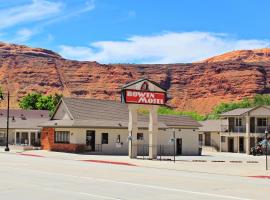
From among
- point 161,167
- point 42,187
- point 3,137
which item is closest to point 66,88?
point 3,137

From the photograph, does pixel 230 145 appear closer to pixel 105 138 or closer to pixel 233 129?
pixel 233 129

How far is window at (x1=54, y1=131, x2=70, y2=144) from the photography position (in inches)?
2243

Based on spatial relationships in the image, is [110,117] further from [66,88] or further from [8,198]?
[66,88]

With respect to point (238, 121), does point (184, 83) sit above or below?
above

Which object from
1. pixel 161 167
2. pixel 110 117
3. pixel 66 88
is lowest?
pixel 161 167

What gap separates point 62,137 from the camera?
57.7 meters

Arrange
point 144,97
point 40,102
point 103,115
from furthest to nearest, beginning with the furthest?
1. point 40,102
2. point 103,115
3. point 144,97

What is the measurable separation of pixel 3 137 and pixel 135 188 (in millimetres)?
61683

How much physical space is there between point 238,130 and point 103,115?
78.7 feet

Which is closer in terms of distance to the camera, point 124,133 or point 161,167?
point 161,167

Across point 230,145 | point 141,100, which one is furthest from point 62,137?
point 230,145

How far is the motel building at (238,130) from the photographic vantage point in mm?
72062

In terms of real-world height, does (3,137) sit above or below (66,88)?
below

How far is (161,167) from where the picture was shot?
118ft
